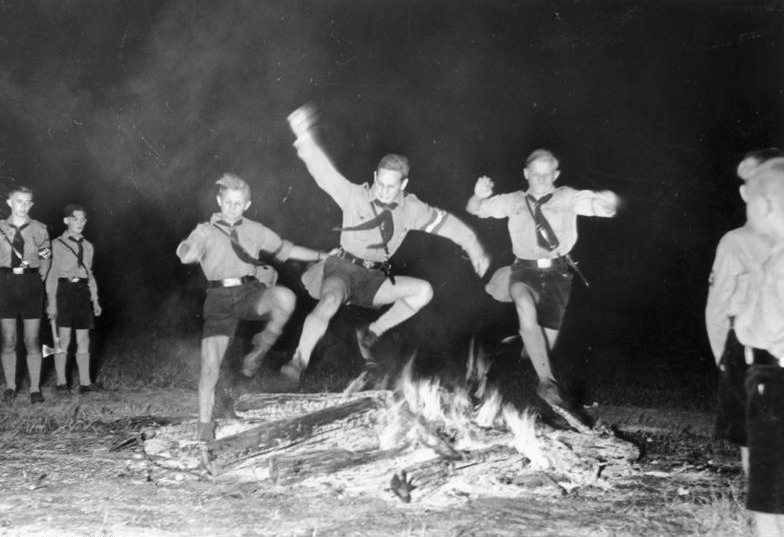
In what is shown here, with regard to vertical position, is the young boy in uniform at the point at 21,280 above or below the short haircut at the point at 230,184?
below

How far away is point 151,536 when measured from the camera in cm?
330

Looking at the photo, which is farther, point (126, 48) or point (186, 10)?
point (126, 48)

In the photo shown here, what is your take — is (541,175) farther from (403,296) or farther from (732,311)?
(732,311)

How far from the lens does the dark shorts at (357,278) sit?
5523mm

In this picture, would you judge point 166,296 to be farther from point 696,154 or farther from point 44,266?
point 696,154

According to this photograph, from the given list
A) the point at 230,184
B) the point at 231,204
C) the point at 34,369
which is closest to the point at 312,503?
the point at 231,204

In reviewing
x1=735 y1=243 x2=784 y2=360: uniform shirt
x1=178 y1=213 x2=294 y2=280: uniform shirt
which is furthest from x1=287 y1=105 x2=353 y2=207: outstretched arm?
x1=735 y1=243 x2=784 y2=360: uniform shirt


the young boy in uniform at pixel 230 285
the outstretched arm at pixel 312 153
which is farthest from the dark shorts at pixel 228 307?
the outstretched arm at pixel 312 153

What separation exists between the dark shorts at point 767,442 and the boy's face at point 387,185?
3.32m

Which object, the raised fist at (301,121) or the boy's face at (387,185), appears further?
the boy's face at (387,185)

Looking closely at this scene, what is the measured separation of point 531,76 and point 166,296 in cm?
954

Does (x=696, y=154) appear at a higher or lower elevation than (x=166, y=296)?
higher

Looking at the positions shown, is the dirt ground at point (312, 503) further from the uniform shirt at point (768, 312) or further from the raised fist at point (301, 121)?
the raised fist at point (301, 121)

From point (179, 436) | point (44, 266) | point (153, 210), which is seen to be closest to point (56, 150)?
point (153, 210)
